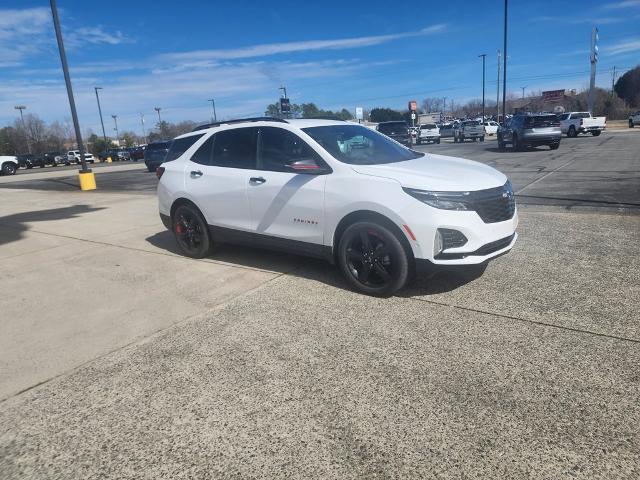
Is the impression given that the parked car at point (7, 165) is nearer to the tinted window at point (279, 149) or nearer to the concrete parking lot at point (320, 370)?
the concrete parking lot at point (320, 370)

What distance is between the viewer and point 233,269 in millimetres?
5727

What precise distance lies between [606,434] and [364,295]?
7.94 ft

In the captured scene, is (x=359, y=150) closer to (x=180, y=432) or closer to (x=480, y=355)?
(x=480, y=355)

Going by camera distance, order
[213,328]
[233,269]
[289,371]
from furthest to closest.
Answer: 1. [233,269]
2. [213,328]
3. [289,371]

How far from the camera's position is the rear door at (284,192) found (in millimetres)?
4812

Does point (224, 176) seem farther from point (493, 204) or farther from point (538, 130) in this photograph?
point (538, 130)

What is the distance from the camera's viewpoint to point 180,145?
643cm

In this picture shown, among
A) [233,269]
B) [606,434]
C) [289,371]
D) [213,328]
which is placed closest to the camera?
[606,434]

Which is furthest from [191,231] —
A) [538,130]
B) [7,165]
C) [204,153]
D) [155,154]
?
[7,165]

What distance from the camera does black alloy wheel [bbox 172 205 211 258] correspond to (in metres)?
6.09

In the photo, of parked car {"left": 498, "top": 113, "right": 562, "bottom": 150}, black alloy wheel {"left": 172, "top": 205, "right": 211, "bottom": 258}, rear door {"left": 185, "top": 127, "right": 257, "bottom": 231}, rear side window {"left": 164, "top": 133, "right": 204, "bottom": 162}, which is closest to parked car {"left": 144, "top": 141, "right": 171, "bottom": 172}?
parked car {"left": 498, "top": 113, "right": 562, "bottom": 150}

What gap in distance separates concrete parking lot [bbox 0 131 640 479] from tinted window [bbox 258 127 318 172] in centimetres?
125

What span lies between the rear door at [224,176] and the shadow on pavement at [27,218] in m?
4.43

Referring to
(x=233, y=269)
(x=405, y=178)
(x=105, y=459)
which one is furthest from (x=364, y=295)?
(x=105, y=459)
